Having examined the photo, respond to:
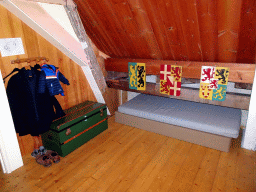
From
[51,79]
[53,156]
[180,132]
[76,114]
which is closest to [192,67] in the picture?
[180,132]

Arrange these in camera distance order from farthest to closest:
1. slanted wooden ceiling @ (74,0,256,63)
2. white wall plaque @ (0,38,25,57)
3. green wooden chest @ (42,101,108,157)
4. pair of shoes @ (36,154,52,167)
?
green wooden chest @ (42,101,108,157) < pair of shoes @ (36,154,52,167) < white wall plaque @ (0,38,25,57) < slanted wooden ceiling @ (74,0,256,63)

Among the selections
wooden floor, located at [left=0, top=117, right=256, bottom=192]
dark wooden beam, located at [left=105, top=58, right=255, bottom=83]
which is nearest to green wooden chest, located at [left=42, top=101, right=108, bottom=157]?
wooden floor, located at [left=0, top=117, right=256, bottom=192]

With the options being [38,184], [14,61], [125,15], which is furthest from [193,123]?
[14,61]

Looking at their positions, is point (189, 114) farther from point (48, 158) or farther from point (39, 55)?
point (39, 55)

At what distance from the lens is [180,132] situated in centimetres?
270

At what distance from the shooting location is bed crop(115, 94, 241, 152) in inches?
95.2

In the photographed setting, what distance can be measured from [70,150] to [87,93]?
1110mm

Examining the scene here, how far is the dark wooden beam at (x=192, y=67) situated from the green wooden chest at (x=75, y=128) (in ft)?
2.77

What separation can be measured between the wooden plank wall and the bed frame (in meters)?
0.81

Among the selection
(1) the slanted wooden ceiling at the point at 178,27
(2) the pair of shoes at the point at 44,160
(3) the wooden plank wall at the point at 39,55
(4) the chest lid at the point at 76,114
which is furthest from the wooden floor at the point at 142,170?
(1) the slanted wooden ceiling at the point at 178,27

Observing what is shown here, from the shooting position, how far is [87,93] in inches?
129

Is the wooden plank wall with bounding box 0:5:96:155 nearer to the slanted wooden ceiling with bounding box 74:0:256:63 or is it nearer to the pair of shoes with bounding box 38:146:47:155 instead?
the pair of shoes with bounding box 38:146:47:155

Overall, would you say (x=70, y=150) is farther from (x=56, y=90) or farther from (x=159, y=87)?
(x=159, y=87)

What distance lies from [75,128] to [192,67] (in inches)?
73.5
